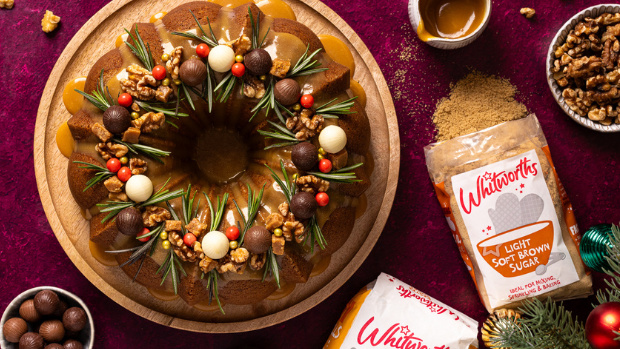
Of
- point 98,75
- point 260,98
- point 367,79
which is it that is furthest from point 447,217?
point 98,75

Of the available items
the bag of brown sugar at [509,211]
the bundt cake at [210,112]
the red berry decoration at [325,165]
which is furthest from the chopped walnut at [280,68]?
the bag of brown sugar at [509,211]

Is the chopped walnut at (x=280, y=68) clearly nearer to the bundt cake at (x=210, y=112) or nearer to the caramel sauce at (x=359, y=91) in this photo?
the bundt cake at (x=210, y=112)

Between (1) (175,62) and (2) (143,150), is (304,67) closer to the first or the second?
(1) (175,62)

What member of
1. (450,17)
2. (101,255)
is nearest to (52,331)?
(101,255)

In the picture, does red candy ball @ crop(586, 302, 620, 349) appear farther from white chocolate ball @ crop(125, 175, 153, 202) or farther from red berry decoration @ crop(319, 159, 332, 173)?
white chocolate ball @ crop(125, 175, 153, 202)

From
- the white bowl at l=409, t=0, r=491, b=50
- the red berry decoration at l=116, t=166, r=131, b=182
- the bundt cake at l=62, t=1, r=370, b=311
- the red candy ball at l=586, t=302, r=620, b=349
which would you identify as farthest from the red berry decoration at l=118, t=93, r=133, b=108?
the red candy ball at l=586, t=302, r=620, b=349

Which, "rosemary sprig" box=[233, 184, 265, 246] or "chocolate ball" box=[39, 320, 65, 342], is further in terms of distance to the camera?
"chocolate ball" box=[39, 320, 65, 342]

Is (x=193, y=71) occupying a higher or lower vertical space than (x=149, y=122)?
higher

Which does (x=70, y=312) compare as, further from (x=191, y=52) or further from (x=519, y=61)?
(x=519, y=61)
